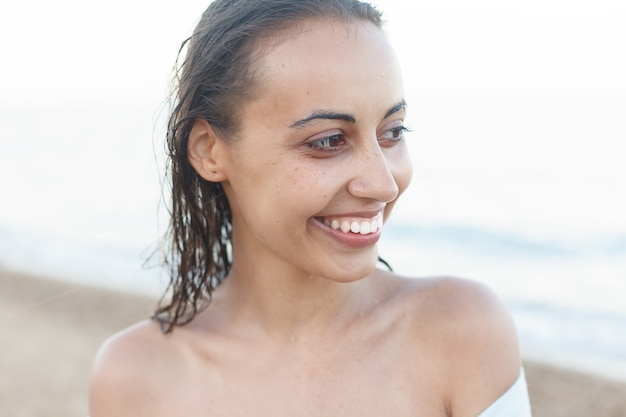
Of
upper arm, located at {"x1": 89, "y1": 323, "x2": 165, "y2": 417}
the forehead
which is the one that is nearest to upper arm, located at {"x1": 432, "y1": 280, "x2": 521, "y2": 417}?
the forehead

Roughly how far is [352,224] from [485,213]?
1065 centimetres

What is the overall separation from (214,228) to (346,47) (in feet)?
2.57

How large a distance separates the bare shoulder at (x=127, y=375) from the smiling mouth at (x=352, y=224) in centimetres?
→ 70

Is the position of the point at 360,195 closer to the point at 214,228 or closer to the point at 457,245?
the point at 214,228

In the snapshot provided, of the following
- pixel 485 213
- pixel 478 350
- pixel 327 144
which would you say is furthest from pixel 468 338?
pixel 485 213

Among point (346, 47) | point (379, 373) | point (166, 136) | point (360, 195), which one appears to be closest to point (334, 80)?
point (346, 47)

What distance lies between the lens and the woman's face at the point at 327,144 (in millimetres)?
1770

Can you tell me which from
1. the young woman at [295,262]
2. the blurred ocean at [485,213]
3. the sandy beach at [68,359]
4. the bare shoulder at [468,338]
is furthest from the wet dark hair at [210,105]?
the sandy beach at [68,359]

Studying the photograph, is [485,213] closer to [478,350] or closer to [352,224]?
[478,350]

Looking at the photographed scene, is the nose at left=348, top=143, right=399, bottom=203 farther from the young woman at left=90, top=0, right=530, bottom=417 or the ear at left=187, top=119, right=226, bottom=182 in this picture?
the ear at left=187, top=119, right=226, bottom=182

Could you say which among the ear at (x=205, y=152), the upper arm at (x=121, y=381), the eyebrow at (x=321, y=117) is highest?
the eyebrow at (x=321, y=117)

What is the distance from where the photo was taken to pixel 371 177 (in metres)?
1.79

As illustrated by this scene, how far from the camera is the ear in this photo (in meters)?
2.02

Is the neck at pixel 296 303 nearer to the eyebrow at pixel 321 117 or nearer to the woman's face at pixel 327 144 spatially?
the woman's face at pixel 327 144
